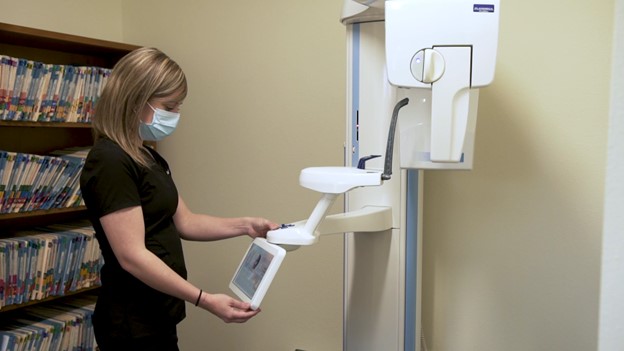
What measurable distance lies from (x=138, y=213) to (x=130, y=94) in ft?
1.03

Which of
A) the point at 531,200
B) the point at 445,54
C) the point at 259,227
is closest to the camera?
the point at 445,54

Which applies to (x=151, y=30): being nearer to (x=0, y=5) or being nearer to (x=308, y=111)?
(x=0, y=5)

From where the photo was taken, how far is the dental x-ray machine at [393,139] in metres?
1.27

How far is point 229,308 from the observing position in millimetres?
1455

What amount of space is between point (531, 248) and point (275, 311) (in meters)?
1.09

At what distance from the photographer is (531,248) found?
74.7 inches

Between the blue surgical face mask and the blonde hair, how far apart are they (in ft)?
0.14

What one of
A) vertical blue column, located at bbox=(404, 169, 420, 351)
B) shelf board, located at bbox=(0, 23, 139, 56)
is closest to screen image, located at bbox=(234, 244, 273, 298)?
vertical blue column, located at bbox=(404, 169, 420, 351)

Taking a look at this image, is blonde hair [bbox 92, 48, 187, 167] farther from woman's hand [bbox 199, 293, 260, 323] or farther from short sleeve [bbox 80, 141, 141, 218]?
woman's hand [bbox 199, 293, 260, 323]

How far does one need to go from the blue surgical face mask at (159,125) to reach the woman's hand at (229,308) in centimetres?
47

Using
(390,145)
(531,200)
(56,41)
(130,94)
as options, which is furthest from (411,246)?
(56,41)

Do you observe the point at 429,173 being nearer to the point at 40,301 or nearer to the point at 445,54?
the point at 445,54

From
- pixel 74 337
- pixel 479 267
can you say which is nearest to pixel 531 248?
pixel 479 267

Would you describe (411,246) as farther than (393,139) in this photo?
Yes
